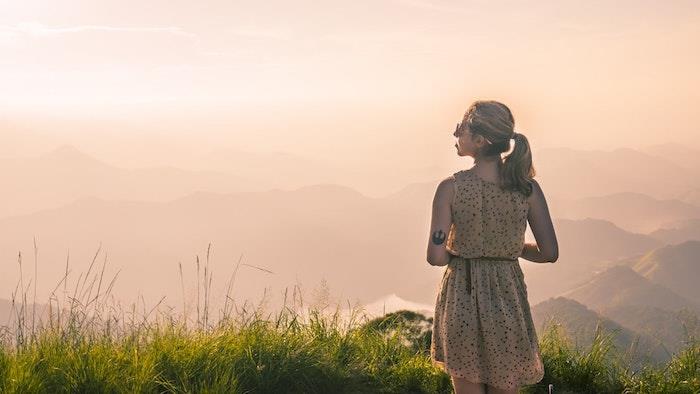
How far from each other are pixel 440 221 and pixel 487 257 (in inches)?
14.2

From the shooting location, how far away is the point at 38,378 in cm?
450

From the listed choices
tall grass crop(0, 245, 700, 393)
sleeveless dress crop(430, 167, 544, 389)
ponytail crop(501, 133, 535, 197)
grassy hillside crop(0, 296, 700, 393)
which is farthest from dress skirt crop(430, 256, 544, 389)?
grassy hillside crop(0, 296, 700, 393)

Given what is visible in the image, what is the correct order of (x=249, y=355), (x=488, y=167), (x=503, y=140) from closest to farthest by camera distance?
(x=503, y=140) < (x=488, y=167) < (x=249, y=355)

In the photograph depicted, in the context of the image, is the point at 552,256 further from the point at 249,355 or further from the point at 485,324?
the point at 249,355

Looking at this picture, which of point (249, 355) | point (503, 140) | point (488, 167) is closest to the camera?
point (503, 140)

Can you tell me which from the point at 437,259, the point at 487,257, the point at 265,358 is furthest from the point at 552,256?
the point at 265,358

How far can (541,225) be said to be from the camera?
3543 millimetres

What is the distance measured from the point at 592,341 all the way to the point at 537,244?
344cm

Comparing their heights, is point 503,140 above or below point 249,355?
above

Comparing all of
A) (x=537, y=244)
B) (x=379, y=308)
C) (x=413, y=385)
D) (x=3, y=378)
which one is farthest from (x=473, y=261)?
(x=379, y=308)

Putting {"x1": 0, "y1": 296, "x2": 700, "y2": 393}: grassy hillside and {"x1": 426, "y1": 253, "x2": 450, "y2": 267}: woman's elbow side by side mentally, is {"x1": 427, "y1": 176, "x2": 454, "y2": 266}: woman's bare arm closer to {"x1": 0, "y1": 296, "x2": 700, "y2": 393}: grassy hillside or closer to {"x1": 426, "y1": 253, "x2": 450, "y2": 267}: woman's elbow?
{"x1": 426, "y1": 253, "x2": 450, "y2": 267}: woman's elbow

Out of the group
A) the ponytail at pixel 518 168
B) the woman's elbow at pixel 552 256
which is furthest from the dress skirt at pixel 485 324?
the ponytail at pixel 518 168

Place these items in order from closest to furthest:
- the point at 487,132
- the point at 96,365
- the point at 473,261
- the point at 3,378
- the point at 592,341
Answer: the point at 487,132 < the point at 473,261 < the point at 3,378 < the point at 96,365 < the point at 592,341

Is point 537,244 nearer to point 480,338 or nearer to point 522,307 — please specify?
point 522,307
